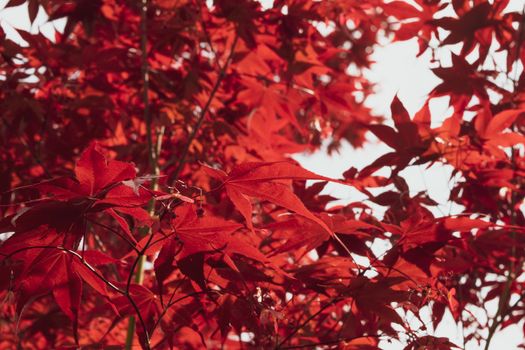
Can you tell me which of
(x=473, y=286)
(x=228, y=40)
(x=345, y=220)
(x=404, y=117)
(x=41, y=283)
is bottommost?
(x=473, y=286)

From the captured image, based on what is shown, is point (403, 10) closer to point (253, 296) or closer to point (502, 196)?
point (502, 196)

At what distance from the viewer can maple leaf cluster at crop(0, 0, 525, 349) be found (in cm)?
94

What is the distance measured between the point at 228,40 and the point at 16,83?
68 centimetres

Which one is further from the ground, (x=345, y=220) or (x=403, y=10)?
(x=403, y=10)

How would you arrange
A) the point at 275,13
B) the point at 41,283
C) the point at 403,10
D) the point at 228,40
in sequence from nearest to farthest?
1. the point at 41,283
2. the point at 403,10
3. the point at 275,13
4. the point at 228,40

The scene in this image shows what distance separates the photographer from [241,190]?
928mm

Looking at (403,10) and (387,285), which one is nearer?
(387,285)

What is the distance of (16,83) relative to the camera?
6.15 feet

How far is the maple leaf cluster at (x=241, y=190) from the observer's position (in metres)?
0.94

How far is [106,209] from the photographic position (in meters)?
0.88

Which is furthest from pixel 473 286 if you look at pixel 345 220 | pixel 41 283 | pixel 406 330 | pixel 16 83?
pixel 16 83

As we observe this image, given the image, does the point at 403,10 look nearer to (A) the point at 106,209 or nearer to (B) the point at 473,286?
(B) the point at 473,286

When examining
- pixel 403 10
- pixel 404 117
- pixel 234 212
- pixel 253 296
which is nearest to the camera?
pixel 253 296

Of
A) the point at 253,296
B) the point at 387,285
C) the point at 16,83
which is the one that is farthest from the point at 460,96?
the point at 16,83
